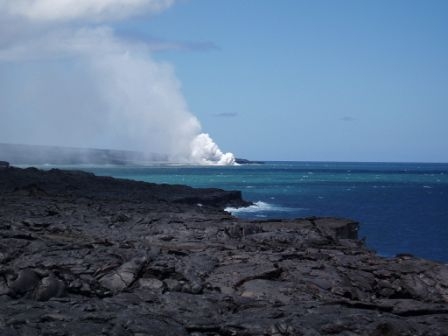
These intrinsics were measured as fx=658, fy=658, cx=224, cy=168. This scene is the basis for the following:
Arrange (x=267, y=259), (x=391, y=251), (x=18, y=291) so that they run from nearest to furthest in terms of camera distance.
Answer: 1. (x=18, y=291)
2. (x=267, y=259)
3. (x=391, y=251)

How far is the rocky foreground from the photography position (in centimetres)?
1188

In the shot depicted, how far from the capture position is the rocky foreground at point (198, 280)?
1188cm

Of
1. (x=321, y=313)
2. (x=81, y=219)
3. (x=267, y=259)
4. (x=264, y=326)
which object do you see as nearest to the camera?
(x=264, y=326)

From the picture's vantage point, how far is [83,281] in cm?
1491

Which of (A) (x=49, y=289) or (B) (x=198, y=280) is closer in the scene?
(A) (x=49, y=289)

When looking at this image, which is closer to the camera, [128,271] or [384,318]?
[384,318]

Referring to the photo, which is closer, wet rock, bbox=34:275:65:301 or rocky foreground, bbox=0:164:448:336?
rocky foreground, bbox=0:164:448:336

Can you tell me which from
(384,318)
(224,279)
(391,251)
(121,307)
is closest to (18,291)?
(121,307)

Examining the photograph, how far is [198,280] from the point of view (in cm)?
1555

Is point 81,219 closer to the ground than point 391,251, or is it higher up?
higher up

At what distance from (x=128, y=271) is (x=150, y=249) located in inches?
94.2

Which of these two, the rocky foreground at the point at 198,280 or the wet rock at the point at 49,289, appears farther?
the wet rock at the point at 49,289

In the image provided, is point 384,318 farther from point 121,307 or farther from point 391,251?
point 391,251

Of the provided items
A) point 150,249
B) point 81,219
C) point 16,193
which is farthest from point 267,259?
point 16,193
